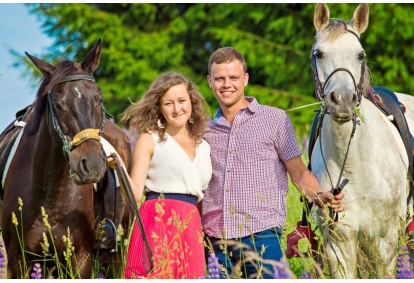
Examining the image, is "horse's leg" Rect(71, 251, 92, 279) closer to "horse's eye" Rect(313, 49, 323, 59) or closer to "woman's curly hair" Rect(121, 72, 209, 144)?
"woman's curly hair" Rect(121, 72, 209, 144)

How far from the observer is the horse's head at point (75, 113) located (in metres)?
4.27

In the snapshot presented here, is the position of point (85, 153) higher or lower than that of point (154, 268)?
higher

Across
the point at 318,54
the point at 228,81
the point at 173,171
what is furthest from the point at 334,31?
the point at 173,171

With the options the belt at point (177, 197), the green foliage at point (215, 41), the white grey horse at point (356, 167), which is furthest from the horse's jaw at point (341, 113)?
the green foliage at point (215, 41)

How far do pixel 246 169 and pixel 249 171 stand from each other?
1.0 inches

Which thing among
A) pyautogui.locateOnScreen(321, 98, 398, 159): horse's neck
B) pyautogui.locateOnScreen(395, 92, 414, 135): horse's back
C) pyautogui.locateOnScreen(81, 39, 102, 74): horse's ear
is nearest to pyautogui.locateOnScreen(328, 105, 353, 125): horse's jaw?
pyautogui.locateOnScreen(321, 98, 398, 159): horse's neck

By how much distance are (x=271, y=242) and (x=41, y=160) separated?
1.61m

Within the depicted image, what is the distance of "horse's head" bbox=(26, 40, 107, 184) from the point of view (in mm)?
4266

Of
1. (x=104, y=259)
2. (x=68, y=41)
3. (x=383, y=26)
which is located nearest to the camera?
(x=104, y=259)

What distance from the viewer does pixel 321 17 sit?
16.6ft

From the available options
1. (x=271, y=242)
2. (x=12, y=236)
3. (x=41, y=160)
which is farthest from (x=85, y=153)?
(x=271, y=242)

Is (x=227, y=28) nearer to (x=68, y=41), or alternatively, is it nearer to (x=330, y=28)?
(x=68, y=41)

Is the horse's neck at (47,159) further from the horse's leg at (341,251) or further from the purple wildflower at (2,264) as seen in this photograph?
the horse's leg at (341,251)

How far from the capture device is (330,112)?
4.64 m
